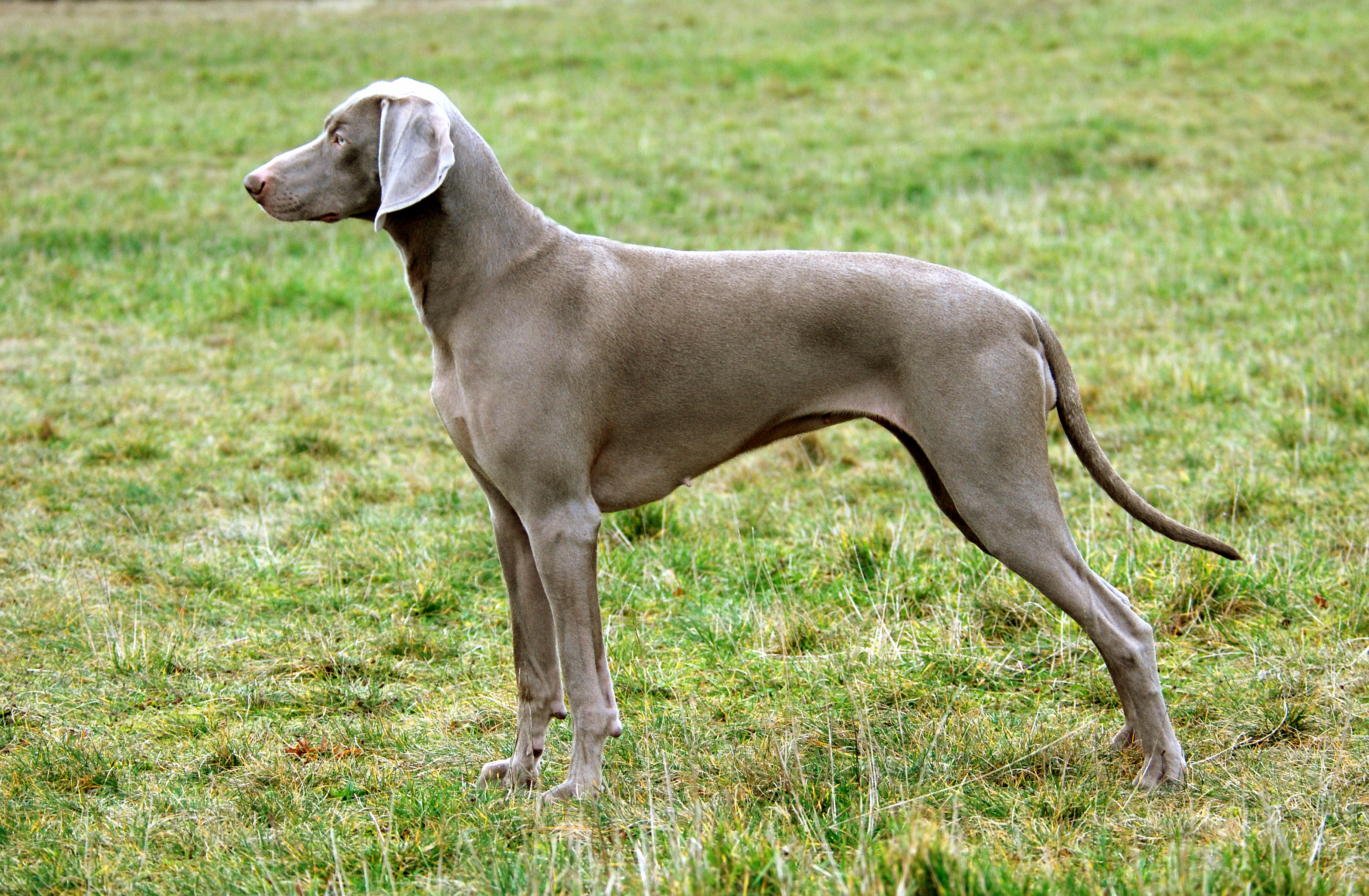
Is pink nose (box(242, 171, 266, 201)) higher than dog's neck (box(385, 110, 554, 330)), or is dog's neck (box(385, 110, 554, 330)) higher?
pink nose (box(242, 171, 266, 201))

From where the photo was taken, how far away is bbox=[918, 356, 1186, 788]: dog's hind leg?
10.5 feet

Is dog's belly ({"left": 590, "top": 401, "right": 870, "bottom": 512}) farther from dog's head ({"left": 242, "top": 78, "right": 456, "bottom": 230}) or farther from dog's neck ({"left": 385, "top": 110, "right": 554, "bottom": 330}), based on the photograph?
dog's head ({"left": 242, "top": 78, "right": 456, "bottom": 230})

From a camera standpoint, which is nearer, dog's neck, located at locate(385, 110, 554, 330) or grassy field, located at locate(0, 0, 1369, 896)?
grassy field, located at locate(0, 0, 1369, 896)

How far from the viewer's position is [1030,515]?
324 cm

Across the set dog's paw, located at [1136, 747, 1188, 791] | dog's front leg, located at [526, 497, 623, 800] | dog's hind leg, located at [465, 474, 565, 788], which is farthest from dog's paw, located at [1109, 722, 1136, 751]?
dog's hind leg, located at [465, 474, 565, 788]

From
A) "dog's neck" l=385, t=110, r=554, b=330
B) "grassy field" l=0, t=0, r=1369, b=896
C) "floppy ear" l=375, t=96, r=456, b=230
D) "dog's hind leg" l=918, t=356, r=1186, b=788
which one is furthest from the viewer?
"dog's neck" l=385, t=110, r=554, b=330

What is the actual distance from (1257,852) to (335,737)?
2.50 metres

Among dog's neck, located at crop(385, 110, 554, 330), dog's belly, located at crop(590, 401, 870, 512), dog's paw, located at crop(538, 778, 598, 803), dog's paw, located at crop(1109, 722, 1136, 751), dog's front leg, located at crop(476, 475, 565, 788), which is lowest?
dog's paw, located at crop(1109, 722, 1136, 751)

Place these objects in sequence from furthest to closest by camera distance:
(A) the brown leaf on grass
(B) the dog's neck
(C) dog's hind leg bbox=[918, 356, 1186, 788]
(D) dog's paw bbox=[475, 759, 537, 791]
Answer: (A) the brown leaf on grass < (D) dog's paw bbox=[475, 759, 537, 791] < (B) the dog's neck < (C) dog's hind leg bbox=[918, 356, 1186, 788]

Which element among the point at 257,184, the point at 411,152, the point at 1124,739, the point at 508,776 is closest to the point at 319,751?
the point at 508,776

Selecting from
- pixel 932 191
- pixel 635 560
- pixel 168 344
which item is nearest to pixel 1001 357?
pixel 635 560

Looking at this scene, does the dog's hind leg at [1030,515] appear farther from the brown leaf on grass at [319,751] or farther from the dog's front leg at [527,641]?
the brown leaf on grass at [319,751]

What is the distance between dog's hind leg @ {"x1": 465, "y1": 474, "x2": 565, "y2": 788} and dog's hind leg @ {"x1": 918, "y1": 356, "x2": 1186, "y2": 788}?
116 cm

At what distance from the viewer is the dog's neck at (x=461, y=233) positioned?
3314 mm
